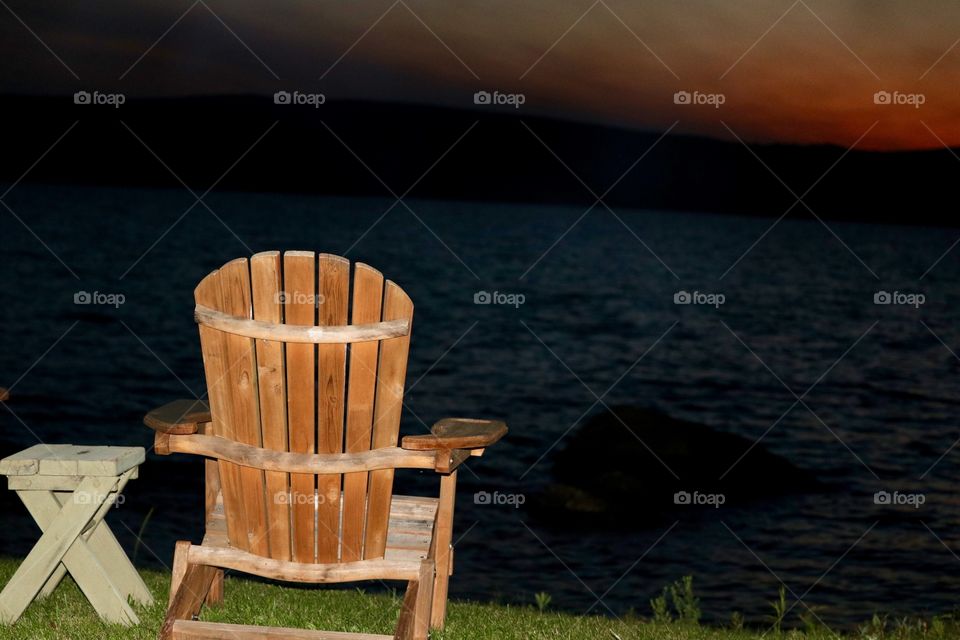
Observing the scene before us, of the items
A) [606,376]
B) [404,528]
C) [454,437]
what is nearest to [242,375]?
[454,437]

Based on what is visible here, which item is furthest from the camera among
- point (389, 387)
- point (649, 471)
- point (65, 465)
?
point (649, 471)

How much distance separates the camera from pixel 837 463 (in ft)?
45.7

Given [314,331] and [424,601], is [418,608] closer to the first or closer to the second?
[424,601]

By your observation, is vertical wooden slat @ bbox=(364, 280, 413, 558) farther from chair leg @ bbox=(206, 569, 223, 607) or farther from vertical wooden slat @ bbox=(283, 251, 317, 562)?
chair leg @ bbox=(206, 569, 223, 607)

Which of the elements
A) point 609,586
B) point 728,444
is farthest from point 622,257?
point 609,586

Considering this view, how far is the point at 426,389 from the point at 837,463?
21.5 feet

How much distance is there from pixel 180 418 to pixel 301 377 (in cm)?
55

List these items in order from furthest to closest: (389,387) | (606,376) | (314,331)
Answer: (606,376), (389,387), (314,331)

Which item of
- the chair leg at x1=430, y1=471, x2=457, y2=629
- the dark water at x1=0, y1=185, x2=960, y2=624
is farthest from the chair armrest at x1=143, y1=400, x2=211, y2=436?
the dark water at x1=0, y1=185, x2=960, y2=624

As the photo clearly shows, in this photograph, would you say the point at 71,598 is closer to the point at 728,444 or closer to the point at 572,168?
the point at 728,444

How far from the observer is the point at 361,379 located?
143 inches

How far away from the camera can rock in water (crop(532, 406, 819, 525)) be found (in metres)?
10.9

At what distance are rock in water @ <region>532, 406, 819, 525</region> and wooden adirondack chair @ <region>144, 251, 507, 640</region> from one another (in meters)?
7.13

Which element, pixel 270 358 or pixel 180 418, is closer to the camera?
pixel 270 358
